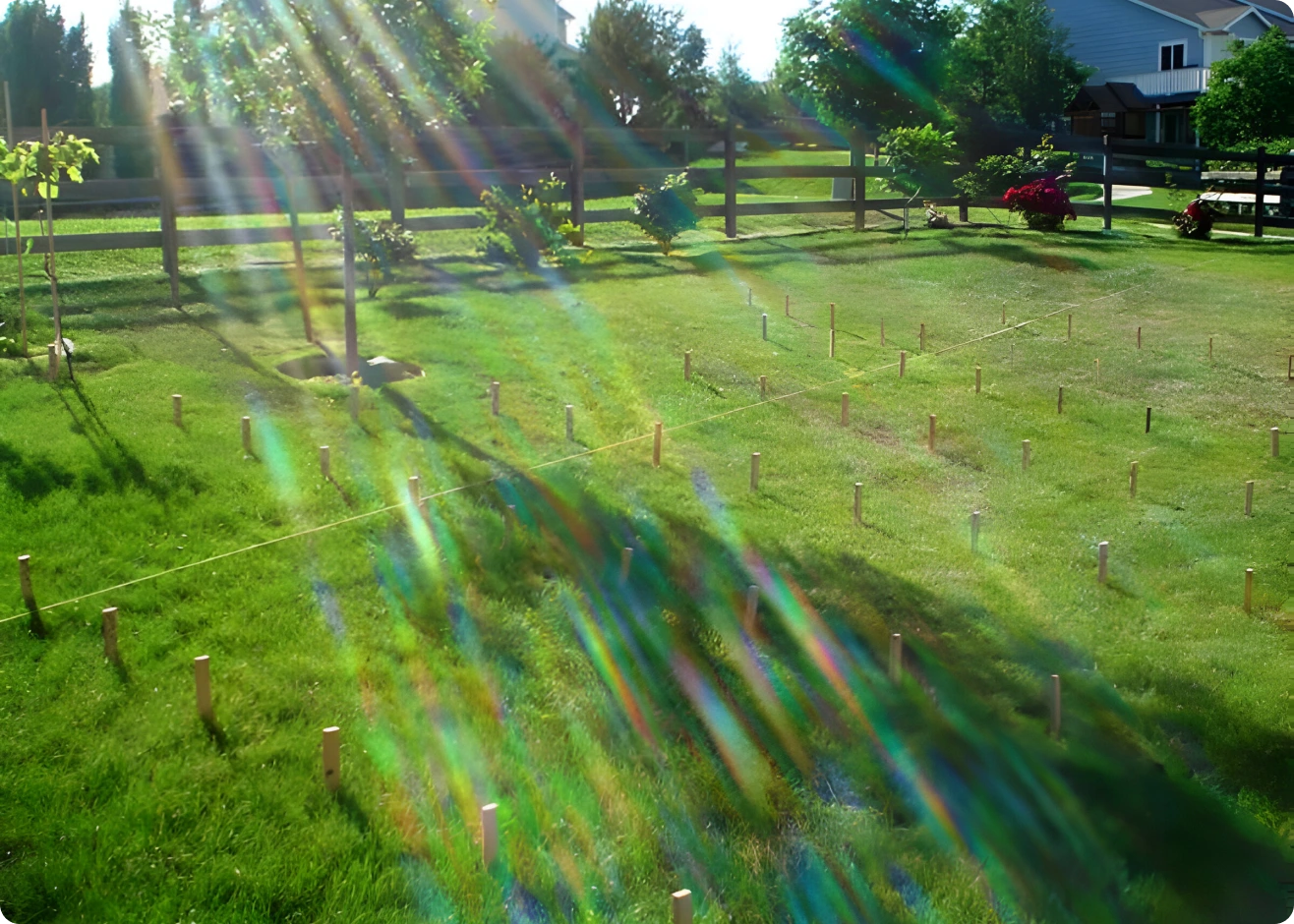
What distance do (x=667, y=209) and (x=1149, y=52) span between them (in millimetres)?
42860

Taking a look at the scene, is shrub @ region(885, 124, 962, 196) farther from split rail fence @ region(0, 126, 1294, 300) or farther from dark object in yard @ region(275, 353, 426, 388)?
dark object in yard @ region(275, 353, 426, 388)

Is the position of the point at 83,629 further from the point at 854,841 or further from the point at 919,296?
the point at 919,296

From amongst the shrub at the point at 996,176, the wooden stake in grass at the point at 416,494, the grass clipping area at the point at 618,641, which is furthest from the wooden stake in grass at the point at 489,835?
the shrub at the point at 996,176

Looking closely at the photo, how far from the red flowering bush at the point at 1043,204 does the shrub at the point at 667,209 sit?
11210 millimetres

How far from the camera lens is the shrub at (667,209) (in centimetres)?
2417

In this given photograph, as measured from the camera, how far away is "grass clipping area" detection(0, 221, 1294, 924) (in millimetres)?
6586

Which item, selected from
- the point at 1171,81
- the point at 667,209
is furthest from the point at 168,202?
the point at 1171,81

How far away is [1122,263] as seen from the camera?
26859 millimetres

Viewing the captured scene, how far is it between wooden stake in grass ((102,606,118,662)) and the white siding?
58929mm

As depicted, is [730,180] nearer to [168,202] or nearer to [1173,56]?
[168,202]

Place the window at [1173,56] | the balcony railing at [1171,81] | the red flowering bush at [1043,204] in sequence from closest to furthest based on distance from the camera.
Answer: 1. the red flowering bush at [1043,204]
2. the balcony railing at [1171,81]
3. the window at [1173,56]

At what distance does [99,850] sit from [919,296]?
740 inches

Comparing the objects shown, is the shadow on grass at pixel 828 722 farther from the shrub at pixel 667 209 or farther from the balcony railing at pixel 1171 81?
the balcony railing at pixel 1171 81

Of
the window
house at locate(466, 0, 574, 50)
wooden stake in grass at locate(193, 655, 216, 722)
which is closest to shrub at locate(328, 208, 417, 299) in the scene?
wooden stake in grass at locate(193, 655, 216, 722)
